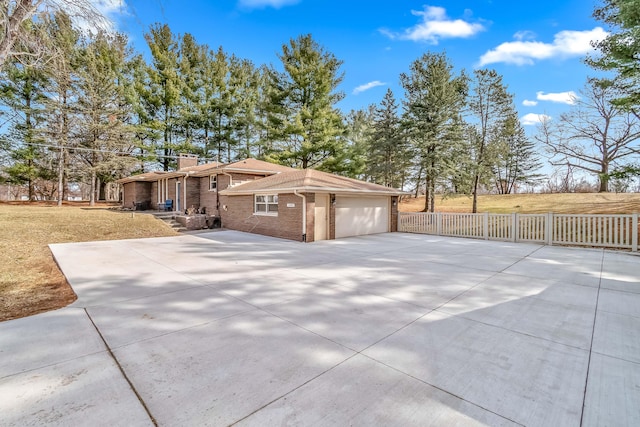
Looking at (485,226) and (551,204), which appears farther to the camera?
(551,204)

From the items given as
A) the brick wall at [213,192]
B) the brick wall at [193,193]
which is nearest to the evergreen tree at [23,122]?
the brick wall at [193,193]

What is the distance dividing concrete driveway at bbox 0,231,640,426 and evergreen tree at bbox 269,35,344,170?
17.2 m

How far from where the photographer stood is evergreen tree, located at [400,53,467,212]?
1742cm

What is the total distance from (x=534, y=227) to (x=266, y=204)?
33.9ft

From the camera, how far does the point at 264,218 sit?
12609 mm

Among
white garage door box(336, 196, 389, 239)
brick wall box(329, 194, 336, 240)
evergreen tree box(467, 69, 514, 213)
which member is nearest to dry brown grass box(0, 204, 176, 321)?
brick wall box(329, 194, 336, 240)

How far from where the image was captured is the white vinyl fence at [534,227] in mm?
9039

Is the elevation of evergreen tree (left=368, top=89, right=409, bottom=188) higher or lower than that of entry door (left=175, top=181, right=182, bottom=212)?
higher

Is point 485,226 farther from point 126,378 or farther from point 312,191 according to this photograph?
point 126,378

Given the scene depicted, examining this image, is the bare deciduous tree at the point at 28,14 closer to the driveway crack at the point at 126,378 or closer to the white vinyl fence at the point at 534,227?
the driveway crack at the point at 126,378

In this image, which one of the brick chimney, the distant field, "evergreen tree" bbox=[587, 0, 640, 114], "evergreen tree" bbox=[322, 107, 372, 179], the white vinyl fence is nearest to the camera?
"evergreen tree" bbox=[587, 0, 640, 114]

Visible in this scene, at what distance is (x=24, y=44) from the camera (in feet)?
22.2

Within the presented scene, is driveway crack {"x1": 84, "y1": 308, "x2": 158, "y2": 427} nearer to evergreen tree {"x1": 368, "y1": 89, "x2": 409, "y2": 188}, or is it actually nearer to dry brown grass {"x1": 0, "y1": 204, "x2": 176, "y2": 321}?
dry brown grass {"x1": 0, "y1": 204, "x2": 176, "y2": 321}

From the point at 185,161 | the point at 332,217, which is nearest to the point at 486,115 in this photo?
the point at 332,217
